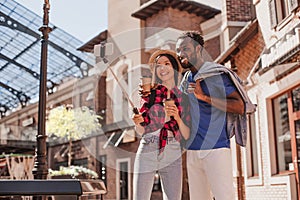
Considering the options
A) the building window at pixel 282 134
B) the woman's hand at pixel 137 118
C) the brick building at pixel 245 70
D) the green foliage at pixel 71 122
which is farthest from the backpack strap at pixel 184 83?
the green foliage at pixel 71 122

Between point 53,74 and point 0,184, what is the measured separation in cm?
1638

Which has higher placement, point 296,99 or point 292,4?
point 292,4

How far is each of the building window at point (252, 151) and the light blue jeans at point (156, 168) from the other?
588 cm

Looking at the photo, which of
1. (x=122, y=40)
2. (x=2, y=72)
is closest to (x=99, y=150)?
(x=2, y=72)

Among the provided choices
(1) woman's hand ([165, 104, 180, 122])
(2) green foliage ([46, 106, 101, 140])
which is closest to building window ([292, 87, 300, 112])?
(1) woman's hand ([165, 104, 180, 122])

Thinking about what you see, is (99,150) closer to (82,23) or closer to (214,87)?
(82,23)

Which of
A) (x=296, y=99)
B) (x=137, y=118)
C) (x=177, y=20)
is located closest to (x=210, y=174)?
(x=137, y=118)

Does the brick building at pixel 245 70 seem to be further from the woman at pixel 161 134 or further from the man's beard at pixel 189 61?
the man's beard at pixel 189 61

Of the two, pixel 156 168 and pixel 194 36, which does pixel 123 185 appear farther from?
pixel 194 36

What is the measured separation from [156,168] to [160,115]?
0.97 feet

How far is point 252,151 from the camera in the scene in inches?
320

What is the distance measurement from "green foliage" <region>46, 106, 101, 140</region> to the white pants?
9606 mm

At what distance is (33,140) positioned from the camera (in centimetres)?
1764

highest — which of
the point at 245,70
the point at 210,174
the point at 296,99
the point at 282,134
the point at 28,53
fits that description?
the point at 28,53
